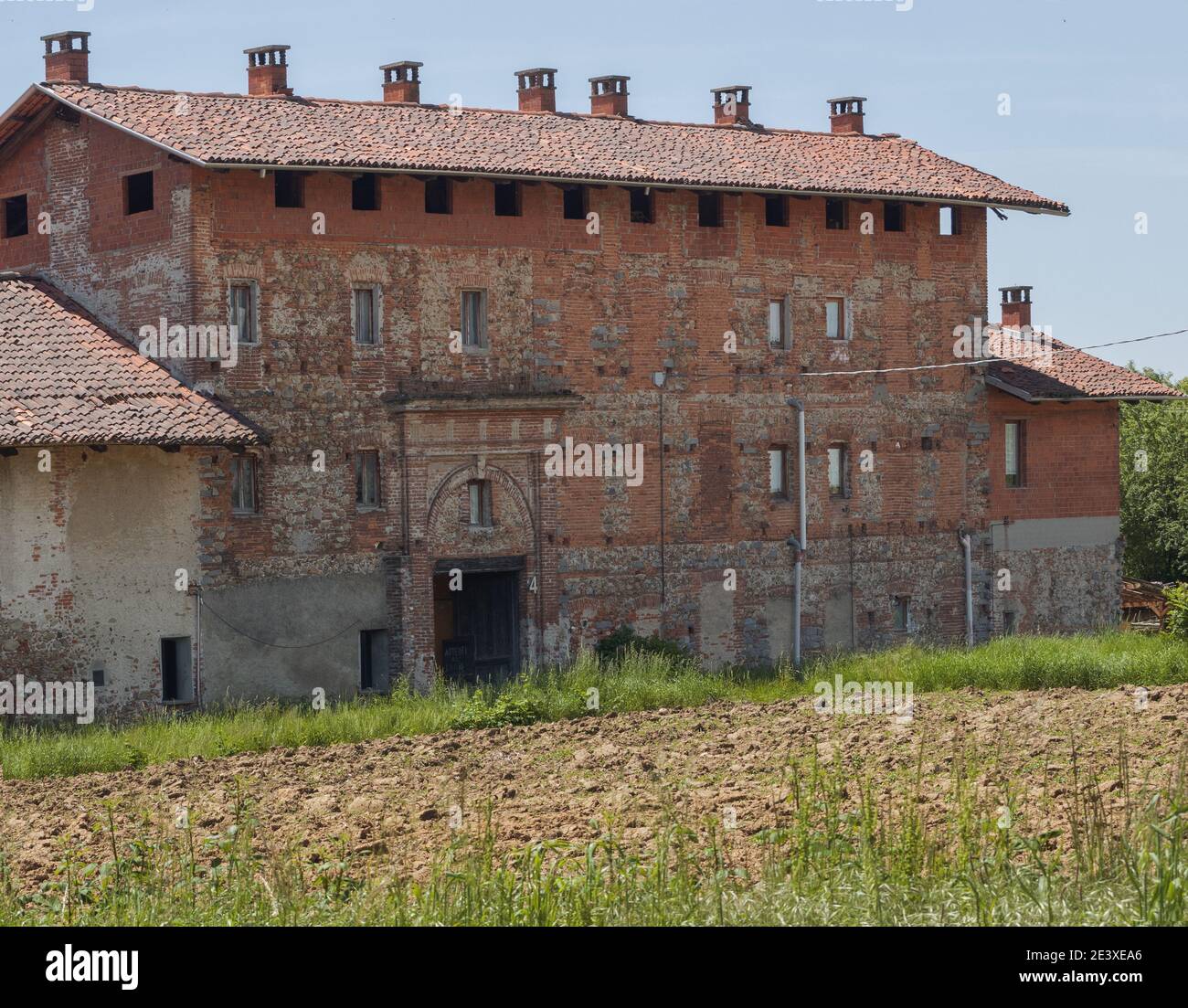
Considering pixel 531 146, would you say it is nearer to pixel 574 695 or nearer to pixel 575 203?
pixel 575 203

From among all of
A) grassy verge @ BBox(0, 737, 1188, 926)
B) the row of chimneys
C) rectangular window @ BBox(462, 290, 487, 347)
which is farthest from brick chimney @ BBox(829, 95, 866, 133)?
grassy verge @ BBox(0, 737, 1188, 926)

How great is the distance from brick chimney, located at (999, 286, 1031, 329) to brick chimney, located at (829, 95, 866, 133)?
6738mm

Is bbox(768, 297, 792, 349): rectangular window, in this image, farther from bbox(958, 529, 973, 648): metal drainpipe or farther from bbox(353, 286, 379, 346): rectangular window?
bbox(353, 286, 379, 346): rectangular window

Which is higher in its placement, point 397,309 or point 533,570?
point 397,309

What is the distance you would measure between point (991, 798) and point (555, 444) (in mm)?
15013

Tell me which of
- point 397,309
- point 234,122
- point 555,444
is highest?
point 234,122

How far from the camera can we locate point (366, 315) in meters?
27.8

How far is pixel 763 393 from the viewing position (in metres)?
31.7

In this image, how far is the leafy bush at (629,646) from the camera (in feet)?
95.7

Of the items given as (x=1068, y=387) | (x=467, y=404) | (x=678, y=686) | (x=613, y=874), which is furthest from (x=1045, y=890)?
(x=1068, y=387)

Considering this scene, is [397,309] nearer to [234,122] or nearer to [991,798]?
[234,122]

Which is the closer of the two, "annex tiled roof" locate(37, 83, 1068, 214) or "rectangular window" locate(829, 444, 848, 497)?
"annex tiled roof" locate(37, 83, 1068, 214)

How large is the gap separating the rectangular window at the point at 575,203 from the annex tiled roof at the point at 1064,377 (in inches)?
350

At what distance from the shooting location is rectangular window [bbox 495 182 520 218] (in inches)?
1150
